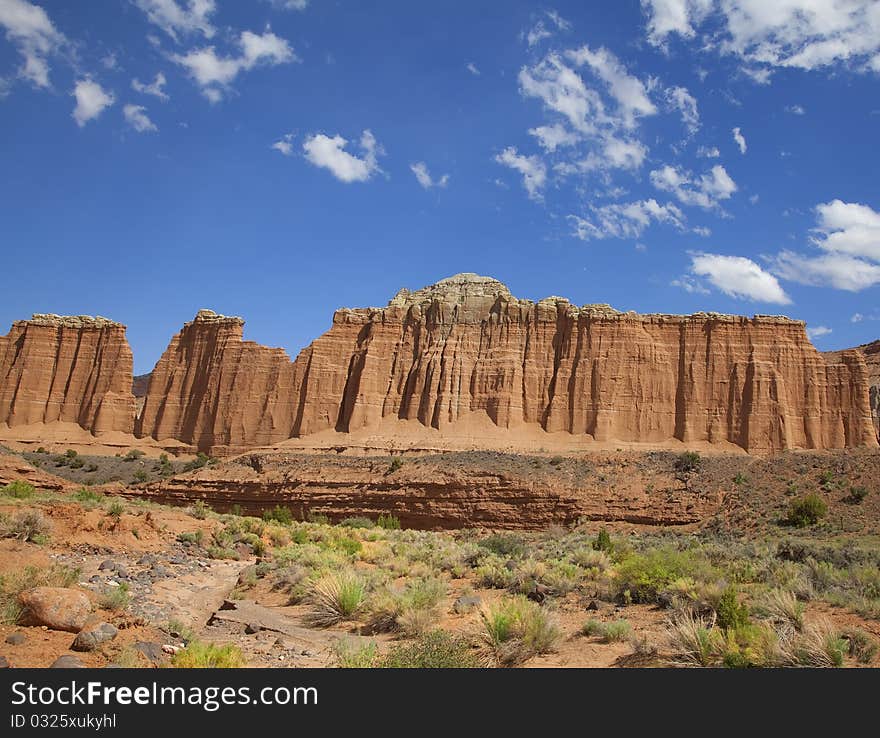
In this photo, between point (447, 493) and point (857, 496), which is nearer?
point (857, 496)

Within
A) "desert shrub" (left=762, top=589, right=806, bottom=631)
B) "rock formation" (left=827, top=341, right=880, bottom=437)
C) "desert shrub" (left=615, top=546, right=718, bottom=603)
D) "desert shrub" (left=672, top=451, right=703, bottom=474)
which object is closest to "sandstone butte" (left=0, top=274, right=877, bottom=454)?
"desert shrub" (left=672, top=451, right=703, bottom=474)

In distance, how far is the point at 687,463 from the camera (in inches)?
1844

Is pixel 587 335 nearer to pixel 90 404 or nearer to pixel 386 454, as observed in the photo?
pixel 386 454

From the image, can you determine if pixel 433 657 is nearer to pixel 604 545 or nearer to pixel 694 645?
pixel 694 645

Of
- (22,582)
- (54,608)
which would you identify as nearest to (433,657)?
(54,608)

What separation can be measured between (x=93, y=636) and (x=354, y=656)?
3152 mm

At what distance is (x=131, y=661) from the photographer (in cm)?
761

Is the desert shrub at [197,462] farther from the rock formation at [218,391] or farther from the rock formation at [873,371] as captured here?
the rock formation at [873,371]

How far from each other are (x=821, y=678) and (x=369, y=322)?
64.5 metres

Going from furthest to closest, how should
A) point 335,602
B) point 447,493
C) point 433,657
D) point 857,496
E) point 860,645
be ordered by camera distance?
point 447,493 → point 857,496 → point 335,602 → point 860,645 → point 433,657

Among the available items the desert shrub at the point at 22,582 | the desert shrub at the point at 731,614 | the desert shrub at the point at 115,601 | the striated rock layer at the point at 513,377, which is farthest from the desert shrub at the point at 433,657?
the striated rock layer at the point at 513,377

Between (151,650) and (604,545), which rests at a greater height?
(604,545)

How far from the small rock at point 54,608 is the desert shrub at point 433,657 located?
153 inches

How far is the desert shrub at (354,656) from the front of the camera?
26.6 feet
